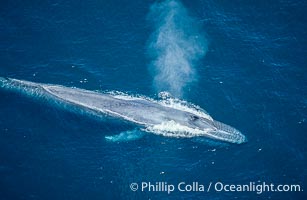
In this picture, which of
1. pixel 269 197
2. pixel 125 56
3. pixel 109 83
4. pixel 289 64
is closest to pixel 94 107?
pixel 109 83

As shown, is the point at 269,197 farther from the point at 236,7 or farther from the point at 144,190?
the point at 236,7

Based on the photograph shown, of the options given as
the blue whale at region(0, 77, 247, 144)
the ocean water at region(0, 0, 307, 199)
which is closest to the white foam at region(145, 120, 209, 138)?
the blue whale at region(0, 77, 247, 144)

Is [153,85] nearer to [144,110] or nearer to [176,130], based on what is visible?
[144,110]

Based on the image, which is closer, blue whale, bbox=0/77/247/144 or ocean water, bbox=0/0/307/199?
ocean water, bbox=0/0/307/199

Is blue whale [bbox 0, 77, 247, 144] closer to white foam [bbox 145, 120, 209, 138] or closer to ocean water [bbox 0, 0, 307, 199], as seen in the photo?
white foam [bbox 145, 120, 209, 138]

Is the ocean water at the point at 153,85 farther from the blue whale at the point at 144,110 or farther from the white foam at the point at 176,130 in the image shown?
the blue whale at the point at 144,110

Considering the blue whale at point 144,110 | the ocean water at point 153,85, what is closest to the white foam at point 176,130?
the blue whale at point 144,110

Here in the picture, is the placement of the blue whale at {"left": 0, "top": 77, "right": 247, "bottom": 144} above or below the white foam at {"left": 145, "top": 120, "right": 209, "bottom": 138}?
above

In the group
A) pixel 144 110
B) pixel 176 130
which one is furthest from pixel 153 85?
pixel 176 130
